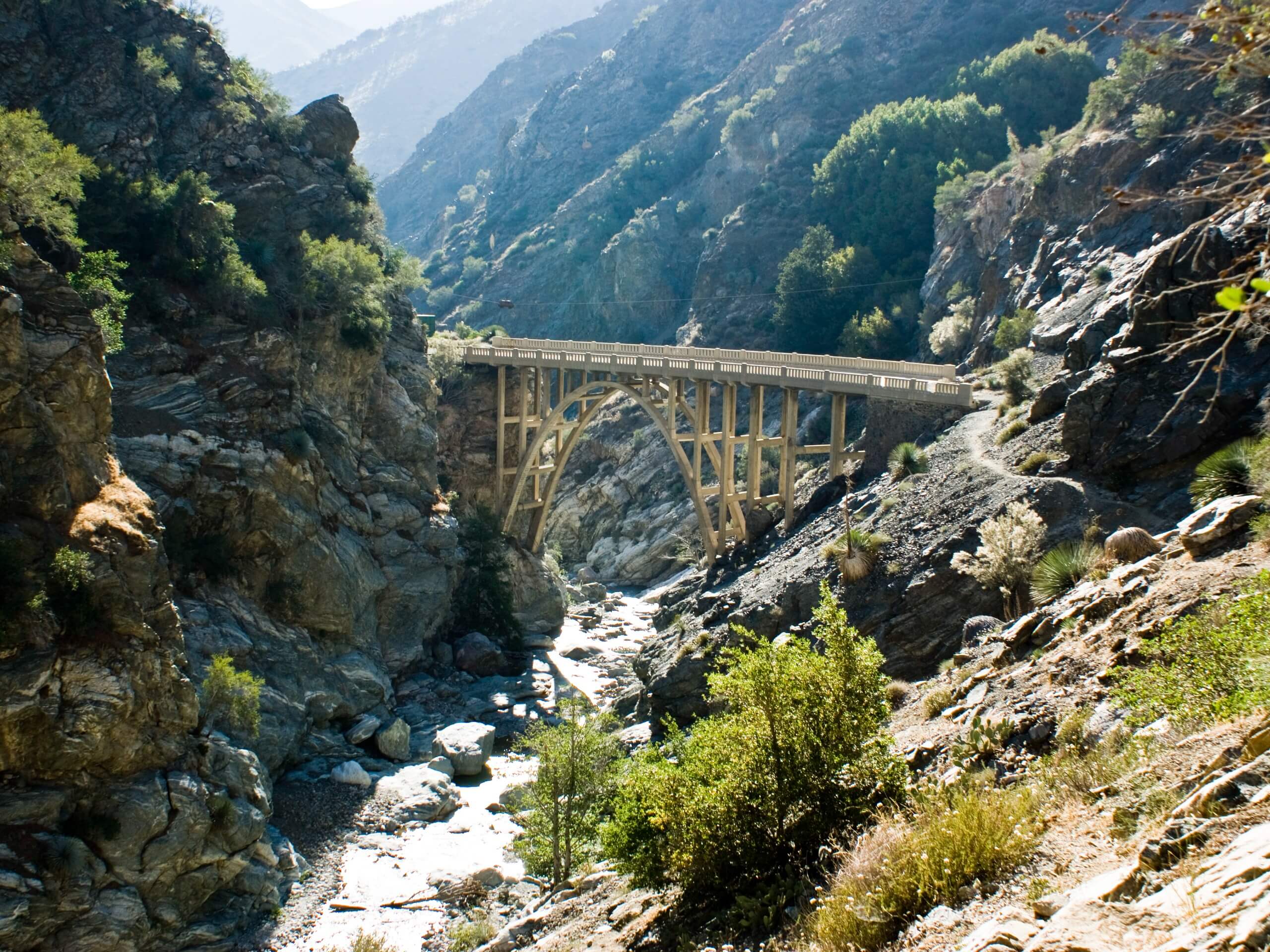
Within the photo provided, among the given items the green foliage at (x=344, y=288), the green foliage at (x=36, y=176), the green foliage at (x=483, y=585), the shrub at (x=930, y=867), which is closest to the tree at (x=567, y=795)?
the shrub at (x=930, y=867)

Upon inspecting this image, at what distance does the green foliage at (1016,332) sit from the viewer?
121 ft

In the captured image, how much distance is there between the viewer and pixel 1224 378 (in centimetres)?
1903

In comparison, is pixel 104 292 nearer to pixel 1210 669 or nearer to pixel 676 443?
pixel 676 443

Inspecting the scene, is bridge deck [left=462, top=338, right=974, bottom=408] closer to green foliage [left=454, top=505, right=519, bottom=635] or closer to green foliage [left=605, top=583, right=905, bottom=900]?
green foliage [left=454, top=505, right=519, bottom=635]

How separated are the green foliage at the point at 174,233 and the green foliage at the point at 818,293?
118 feet

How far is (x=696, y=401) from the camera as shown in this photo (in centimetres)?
3975

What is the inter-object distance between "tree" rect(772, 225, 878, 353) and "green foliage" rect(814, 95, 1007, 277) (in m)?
2.15

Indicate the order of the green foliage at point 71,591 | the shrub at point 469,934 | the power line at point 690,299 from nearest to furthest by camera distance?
the shrub at point 469,934 → the green foliage at point 71,591 → the power line at point 690,299

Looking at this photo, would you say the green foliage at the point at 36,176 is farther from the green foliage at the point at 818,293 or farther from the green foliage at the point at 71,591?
the green foliage at the point at 818,293

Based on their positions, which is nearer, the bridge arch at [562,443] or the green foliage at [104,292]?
the green foliage at [104,292]

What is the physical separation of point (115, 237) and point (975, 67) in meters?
58.4

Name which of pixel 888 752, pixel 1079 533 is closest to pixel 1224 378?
pixel 1079 533

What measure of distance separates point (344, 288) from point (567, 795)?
2040cm

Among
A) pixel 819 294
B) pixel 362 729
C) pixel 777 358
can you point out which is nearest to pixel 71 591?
pixel 362 729
